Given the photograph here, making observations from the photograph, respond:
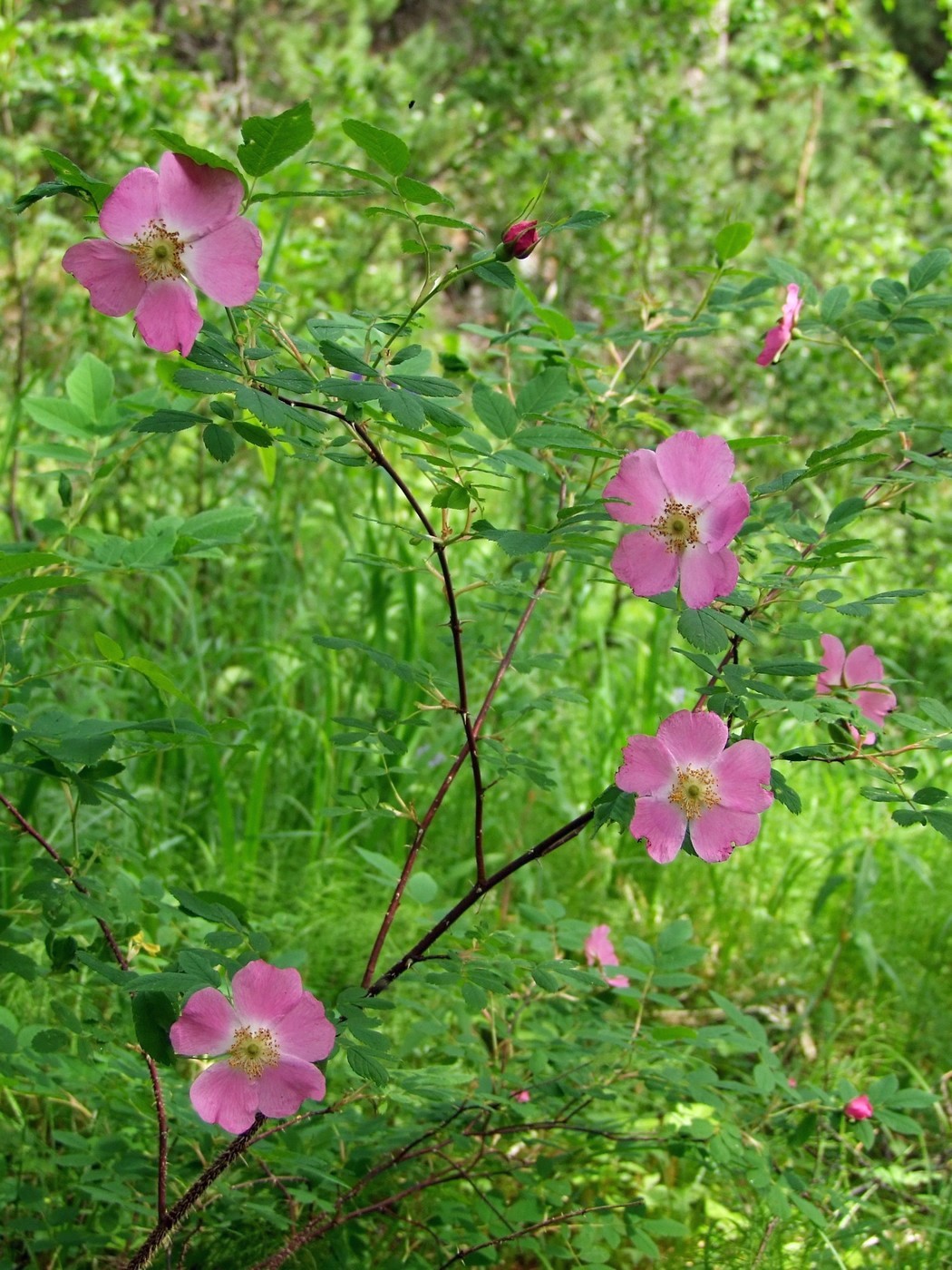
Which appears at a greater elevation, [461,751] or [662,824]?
[461,751]

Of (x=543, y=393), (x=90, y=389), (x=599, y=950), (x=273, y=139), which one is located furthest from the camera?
(x=599, y=950)

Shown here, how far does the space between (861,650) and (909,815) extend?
280mm

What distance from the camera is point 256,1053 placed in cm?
90

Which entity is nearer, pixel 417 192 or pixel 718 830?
pixel 417 192

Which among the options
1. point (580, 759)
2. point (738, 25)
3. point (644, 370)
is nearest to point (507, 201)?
point (738, 25)

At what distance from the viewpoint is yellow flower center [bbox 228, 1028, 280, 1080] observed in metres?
0.90

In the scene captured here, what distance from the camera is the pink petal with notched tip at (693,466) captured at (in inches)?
33.7

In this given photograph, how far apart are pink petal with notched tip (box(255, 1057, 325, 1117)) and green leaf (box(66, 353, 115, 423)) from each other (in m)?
0.67

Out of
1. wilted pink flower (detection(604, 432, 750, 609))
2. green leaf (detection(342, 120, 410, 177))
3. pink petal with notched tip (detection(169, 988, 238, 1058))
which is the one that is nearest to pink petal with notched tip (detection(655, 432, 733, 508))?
wilted pink flower (detection(604, 432, 750, 609))

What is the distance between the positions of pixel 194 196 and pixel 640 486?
1.13 feet

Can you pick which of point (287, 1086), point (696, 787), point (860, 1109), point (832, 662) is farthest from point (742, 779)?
point (860, 1109)

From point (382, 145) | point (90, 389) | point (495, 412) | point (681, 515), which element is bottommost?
point (681, 515)

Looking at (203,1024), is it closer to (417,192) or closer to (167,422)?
(167,422)

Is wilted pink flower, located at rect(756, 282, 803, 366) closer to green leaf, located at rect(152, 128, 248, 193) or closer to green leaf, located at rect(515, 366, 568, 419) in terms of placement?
green leaf, located at rect(515, 366, 568, 419)
